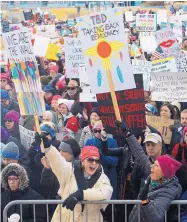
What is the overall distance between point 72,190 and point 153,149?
0.85 m

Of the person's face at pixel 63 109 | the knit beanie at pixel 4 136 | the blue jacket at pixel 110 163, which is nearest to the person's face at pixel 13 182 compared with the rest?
the blue jacket at pixel 110 163

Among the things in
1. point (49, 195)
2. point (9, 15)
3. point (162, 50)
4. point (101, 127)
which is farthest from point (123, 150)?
point (9, 15)

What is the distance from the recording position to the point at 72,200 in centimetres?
464

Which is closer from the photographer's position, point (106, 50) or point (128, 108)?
point (106, 50)

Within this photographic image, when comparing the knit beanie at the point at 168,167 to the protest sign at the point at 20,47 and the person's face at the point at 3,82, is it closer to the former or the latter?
the protest sign at the point at 20,47

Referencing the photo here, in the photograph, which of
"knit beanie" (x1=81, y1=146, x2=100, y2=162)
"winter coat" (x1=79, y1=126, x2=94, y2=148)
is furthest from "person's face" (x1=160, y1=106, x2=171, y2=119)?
"knit beanie" (x1=81, y1=146, x2=100, y2=162)

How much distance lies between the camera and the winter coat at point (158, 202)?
455 centimetres

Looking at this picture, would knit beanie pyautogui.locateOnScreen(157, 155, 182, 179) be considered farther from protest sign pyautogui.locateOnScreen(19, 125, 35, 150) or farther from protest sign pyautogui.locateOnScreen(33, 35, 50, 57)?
protest sign pyautogui.locateOnScreen(33, 35, 50, 57)

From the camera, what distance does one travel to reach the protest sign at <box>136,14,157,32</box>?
16609mm

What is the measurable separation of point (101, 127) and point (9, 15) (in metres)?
35.7

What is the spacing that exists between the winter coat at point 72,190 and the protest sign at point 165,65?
3.66 m

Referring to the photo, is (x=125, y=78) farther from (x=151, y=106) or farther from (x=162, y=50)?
(x=162, y=50)

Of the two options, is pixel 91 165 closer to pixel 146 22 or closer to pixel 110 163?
pixel 110 163

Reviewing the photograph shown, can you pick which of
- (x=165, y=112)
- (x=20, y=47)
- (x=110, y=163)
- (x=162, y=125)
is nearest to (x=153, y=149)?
(x=110, y=163)
